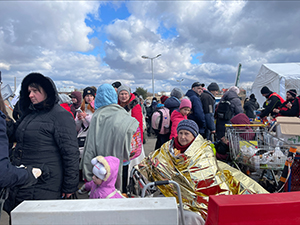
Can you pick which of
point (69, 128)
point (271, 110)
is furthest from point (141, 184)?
point (271, 110)

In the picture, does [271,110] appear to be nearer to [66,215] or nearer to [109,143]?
[109,143]

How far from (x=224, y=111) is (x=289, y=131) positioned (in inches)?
77.8

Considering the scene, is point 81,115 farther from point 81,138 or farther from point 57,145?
point 57,145

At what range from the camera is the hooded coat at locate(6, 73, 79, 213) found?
195cm

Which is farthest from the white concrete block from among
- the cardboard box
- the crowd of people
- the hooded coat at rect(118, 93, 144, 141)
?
the cardboard box

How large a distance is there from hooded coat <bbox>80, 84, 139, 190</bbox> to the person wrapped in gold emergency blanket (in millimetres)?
393

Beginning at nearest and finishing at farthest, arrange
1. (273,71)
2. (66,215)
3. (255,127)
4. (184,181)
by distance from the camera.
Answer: (66,215), (184,181), (255,127), (273,71)

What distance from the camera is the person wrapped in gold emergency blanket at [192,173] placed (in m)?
2.18

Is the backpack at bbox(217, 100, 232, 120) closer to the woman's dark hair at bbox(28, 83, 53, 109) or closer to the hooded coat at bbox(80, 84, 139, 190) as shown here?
the hooded coat at bbox(80, 84, 139, 190)

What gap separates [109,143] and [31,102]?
1023mm

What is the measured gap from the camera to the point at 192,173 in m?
2.23

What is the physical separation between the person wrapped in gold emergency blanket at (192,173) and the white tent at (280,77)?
14400 millimetres

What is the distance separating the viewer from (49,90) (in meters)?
2.07

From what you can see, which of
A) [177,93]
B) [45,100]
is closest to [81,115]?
[45,100]
